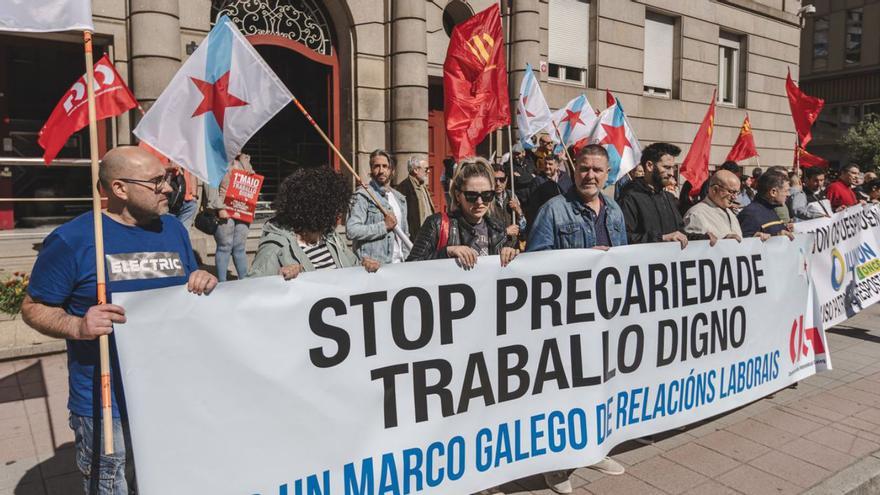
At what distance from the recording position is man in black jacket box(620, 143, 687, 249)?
189 inches

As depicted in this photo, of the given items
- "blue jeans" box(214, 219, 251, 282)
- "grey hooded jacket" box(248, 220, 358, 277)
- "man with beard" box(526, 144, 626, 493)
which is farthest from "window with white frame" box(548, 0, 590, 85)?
"grey hooded jacket" box(248, 220, 358, 277)

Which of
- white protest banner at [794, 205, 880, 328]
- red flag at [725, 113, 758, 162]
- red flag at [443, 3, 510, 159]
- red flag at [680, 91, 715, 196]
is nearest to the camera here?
white protest banner at [794, 205, 880, 328]

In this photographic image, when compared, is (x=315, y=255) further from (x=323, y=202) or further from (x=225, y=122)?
(x=225, y=122)

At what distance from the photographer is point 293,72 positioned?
10.8 m

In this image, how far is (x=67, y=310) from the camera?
2461 millimetres

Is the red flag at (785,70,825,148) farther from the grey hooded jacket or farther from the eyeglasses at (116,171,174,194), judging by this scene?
the eyeglasses at (116,171,174,194)

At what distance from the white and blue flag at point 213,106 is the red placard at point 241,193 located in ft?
13.3

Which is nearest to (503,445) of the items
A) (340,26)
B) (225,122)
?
(225,122)

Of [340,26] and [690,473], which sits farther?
[340,26]

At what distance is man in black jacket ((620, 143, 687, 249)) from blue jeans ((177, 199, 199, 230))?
5.33 m

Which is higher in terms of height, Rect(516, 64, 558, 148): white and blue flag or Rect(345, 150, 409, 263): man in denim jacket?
Rect(516, 64, 558, 148): white and blue flag

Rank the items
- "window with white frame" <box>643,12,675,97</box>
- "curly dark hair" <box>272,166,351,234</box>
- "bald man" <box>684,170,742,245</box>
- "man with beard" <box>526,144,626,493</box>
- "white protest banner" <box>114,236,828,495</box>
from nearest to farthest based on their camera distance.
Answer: "white protest banner" <box>114,236,828,495</box> → "curly dark hair" <box>272,166,351,234</box> → "man with beard" <box>526,144,626,493</box> → "bald man" <box>684,170,742,245</box> → "window with white frame" <box>643,12,675,97</box>

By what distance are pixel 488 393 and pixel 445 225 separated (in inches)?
38.8

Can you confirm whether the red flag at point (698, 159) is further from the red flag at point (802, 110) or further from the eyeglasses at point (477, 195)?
the eyeglasses at point (477, 195)
